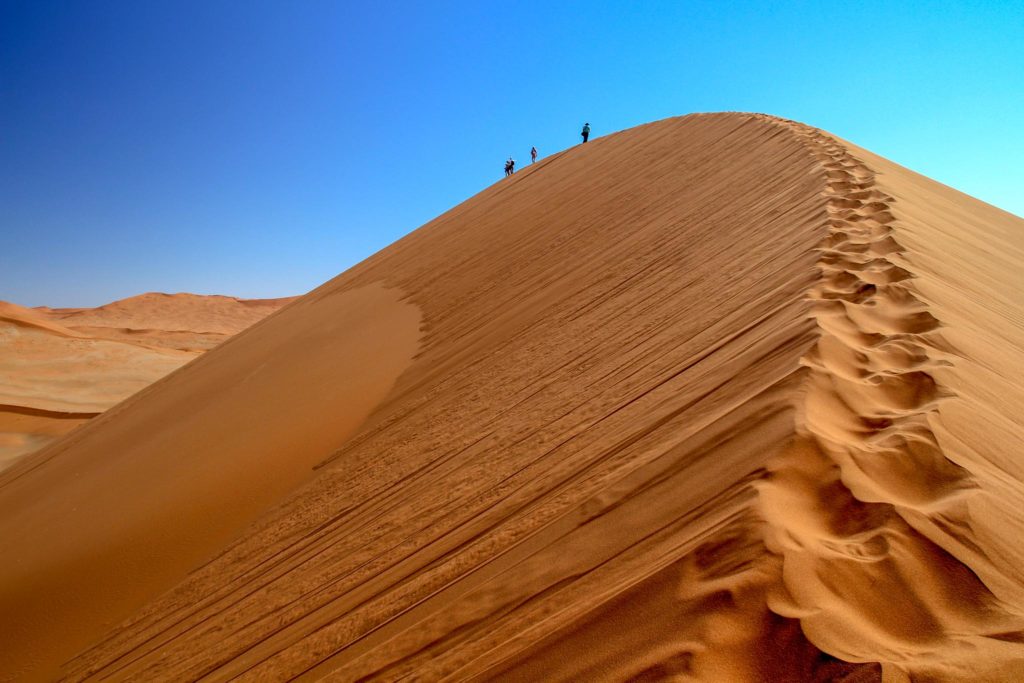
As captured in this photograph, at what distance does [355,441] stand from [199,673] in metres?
2.10

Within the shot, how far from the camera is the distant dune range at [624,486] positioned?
1.45m

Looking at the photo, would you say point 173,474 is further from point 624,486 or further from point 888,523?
point 888,523

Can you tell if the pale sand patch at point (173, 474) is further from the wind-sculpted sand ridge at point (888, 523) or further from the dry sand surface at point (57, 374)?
the dry sand surface at point (57, 374)

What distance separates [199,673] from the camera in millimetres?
2641

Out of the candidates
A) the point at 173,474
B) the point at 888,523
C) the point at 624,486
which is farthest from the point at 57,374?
the point at 888,523

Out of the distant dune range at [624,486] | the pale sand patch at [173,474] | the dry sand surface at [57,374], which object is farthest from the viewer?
the dry sand surface at [57,374]

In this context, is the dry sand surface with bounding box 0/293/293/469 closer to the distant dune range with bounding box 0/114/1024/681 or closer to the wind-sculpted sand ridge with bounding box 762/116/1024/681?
the distant dune range with bounding box 0/114/1024/681

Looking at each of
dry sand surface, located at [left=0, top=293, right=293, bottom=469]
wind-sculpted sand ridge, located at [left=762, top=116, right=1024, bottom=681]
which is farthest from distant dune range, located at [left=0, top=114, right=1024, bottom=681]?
dry sand surface, located at [left=0, top=293, right=293, bottom=469]

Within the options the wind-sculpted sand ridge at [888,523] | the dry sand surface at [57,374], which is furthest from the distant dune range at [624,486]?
the dry sand surface at [57,374]

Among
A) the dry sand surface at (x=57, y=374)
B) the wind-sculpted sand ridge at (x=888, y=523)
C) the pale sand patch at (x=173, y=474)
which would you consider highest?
the dry sand surface at (x=57, y=374)

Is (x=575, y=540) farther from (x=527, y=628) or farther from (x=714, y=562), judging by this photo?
(x=714, y=562)

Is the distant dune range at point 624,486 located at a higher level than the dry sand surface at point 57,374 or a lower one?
lower

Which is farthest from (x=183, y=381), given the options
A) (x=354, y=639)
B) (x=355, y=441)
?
(x=354, y=639)

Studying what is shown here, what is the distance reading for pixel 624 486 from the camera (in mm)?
2158
